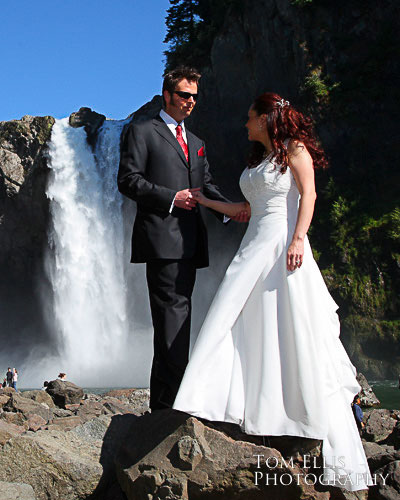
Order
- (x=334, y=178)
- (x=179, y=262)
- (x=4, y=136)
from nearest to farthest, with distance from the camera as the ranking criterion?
(x=179, y=262)
(x=334, y=178)
(x=4, y=136)

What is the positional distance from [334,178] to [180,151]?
2066 cm

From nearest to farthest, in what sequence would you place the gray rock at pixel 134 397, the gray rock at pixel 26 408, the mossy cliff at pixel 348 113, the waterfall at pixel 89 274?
the gray rock at pixel 26 408 < the gray rock at pixel 134 397 < the mossy cliff at pixel 348 113 < the waterfall at pixel 89 274

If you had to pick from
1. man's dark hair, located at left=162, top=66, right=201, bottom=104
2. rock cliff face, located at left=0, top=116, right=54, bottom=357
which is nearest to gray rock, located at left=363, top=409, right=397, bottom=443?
man's dark hair, located at left=162, top=66, right=201, bottom=104

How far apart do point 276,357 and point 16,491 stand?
5.56 feet

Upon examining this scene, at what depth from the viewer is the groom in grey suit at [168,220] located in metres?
3.79

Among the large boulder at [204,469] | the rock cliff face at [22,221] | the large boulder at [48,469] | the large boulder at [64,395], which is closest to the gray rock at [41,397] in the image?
the large boulder at [64,395]

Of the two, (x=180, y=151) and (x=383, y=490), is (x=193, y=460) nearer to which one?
(x=383, y=490)

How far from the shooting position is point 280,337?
3.27 m

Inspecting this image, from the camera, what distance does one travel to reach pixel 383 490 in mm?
3531

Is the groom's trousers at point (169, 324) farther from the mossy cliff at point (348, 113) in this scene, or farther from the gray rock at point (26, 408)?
the mossy cliff at point (348, 113)

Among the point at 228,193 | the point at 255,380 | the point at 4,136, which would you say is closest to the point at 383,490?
the point at 255,380

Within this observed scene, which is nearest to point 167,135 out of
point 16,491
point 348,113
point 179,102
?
point 179,102

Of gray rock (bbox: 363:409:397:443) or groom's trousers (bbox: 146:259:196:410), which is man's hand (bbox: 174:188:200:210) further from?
gray rock (bbox: 363:409:397:443)

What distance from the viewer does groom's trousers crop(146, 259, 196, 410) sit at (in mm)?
3738
